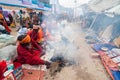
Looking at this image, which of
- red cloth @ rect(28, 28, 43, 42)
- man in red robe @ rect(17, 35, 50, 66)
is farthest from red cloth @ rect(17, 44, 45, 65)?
red cloth @ rect(28, 28, 43, 42)

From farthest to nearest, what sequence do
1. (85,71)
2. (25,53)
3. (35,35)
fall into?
(35,35)
(85,71)
(25,53)

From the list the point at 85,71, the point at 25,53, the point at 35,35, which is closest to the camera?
the point at 25,53

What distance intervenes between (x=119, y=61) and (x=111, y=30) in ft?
13.1

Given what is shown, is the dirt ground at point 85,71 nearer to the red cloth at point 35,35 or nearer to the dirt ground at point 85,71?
the dirt ground at point 85,71

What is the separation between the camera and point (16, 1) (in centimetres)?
1294

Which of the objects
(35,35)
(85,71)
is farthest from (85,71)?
(35,35)

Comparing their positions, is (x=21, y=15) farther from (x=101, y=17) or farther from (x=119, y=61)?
(x=119, y=61)

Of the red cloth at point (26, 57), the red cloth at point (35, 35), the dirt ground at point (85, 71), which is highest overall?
the red cloth at point (35, 35)

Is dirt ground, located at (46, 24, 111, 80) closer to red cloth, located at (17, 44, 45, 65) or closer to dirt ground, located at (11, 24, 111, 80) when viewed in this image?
dirt ground, located at (11, 24, 111, 80)

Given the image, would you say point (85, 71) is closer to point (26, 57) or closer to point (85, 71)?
point (85, 71)

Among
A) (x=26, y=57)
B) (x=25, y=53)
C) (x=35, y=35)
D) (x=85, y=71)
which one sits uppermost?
(x=35, y=35)

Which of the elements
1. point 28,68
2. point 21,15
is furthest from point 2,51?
point 21,15

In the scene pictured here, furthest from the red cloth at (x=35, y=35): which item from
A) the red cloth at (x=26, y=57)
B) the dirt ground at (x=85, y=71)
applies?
the dirt ground at (x=85, y=71)

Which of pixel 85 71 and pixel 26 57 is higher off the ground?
pixel 26 57
